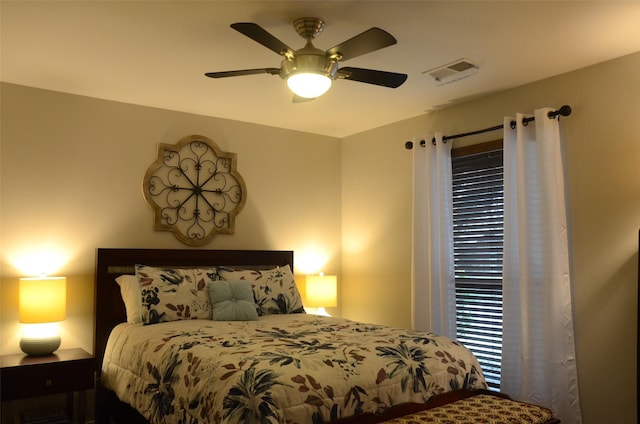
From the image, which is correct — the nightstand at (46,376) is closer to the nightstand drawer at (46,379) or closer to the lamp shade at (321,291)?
the nightstand drawer at (46,379)

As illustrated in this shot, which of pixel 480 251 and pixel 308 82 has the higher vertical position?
pixel 308 82

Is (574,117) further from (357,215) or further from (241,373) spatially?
(241,373)

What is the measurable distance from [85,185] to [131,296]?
928 mm

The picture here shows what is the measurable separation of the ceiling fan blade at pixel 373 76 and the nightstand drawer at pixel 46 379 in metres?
2.41

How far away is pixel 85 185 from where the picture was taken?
12.7 feet

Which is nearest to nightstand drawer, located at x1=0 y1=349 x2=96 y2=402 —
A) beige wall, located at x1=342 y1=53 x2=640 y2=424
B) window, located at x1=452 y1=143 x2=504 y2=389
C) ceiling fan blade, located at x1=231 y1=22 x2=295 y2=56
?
ceiling fan blade, located at x1=231 y1=22 x2=295 y2=56

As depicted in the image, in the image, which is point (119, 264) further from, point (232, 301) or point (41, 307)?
point (232, 301)

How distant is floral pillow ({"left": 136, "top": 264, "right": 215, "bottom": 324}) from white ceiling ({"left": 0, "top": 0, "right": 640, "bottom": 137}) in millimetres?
1342

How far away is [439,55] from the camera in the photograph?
10.3ft

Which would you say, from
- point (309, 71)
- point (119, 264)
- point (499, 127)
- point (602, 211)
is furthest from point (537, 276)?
point (119, 264)

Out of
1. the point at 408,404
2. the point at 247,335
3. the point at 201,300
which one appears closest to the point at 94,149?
the point at 201,300

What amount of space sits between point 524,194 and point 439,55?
3.67ft

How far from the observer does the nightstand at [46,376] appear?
121 inches

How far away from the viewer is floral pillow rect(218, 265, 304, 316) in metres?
3.97
